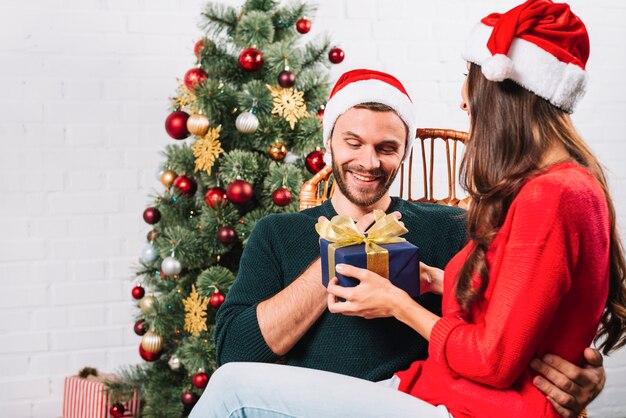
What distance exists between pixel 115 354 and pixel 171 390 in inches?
18.9

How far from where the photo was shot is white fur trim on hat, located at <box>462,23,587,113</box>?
1.16 metres

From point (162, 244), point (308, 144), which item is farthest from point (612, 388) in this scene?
point (162, 244)

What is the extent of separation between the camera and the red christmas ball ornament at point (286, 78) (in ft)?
7.20

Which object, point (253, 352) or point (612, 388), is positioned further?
point (612, 388)

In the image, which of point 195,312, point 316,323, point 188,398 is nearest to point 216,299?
point 195,312

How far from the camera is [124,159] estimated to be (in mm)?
2727

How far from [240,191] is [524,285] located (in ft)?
4.13

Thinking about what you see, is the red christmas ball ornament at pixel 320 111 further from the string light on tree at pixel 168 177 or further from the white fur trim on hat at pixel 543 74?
the white fur trim on hat at pixel 543 74

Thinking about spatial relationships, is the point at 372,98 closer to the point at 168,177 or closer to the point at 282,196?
the point at 282,196

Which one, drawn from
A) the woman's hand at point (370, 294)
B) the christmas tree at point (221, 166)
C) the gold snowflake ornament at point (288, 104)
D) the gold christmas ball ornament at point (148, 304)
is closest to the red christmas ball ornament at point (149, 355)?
the christmas tree at point (221, 166)

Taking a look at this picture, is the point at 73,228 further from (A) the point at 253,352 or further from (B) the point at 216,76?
(A) the point at 253,352

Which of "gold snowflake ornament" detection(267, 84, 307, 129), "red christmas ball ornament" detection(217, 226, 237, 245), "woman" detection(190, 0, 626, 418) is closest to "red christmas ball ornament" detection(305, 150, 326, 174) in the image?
"gold snowflake ornament" detection(267, 84, 307, 129)

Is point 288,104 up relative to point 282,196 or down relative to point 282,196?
up

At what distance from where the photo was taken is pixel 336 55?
7.66 feet
